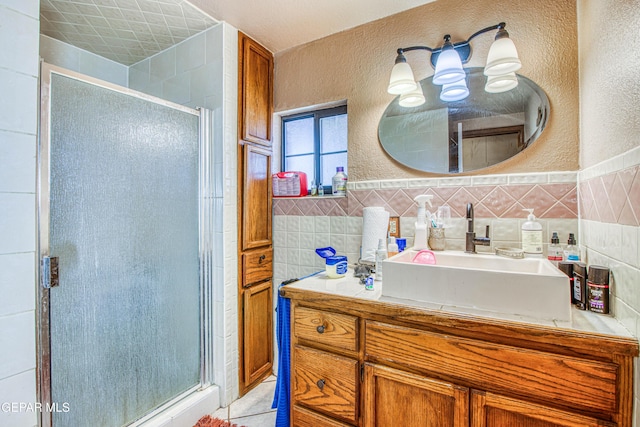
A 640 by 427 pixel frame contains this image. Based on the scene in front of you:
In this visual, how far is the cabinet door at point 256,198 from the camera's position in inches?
69.6

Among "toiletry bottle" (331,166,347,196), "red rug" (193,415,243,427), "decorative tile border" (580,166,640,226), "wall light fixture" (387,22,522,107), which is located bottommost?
"red rug" (193,415,243,427)

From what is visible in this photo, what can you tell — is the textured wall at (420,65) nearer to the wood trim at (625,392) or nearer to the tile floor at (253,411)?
the wood trim at (625,392)

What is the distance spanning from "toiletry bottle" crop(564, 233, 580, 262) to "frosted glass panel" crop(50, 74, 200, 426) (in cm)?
171

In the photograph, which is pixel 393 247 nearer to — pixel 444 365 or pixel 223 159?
pixel 444 365

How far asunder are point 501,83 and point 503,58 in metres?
0.13

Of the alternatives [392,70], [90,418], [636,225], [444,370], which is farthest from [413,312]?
[90,418]

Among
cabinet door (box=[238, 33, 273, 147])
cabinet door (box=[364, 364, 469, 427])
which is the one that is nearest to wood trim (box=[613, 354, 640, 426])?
cabinet door (box=[364, 364, 469, 427])

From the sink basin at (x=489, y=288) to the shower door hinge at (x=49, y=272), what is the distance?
47.0 inches

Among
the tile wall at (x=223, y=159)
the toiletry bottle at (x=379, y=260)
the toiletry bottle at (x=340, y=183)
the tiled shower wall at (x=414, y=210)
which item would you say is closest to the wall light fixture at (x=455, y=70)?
the tiled shower wall at (x=414, y=210)

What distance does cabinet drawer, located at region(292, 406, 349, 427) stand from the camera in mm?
1083

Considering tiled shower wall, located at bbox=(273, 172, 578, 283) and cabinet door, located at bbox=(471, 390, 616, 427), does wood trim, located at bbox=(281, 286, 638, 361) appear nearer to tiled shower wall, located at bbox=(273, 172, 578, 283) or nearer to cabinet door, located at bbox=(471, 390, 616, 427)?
cabinet door, located at bbox=(471, 390, 616, 427)

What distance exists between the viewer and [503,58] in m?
1.21

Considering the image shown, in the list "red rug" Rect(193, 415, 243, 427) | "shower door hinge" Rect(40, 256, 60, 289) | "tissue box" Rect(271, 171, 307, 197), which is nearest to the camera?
"shower door hinge" Rect(40, 256, 60, 289)

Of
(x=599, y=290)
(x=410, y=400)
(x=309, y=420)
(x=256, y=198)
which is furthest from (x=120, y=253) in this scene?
(x=599, y=290)
